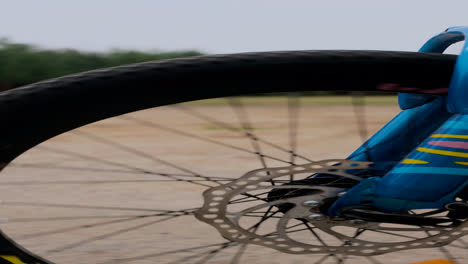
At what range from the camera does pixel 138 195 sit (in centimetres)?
302

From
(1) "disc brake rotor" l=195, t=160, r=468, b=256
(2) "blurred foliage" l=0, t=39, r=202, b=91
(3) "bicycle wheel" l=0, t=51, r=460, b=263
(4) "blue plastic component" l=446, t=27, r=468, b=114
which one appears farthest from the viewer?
(2) "blurred foliage" l=0, t=39, r=202, b=91

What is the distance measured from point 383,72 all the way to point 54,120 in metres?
0.76

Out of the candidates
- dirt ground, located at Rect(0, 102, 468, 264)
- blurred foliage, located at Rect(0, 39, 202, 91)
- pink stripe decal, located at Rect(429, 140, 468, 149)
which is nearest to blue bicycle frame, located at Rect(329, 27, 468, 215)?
pink stripe decal, located at Rect(429, 140, 468, 149)

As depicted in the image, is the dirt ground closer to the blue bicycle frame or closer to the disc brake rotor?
the disc brake rotor

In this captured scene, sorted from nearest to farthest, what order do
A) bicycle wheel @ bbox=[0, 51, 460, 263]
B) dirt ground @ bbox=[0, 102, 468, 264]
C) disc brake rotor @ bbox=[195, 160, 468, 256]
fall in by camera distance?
1. bicycle wheel @ bbox=[0, 51, 460, 263]
2. disc brake rotor @ bbox=[195, 160, 468, 256]
3. dirt ground @ bbox=[0, 102, 468, 264]

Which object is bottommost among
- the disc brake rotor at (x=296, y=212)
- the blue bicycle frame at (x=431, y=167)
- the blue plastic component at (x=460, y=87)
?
the disc brake rotor at (x=296, y=212)

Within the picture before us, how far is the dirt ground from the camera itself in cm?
204

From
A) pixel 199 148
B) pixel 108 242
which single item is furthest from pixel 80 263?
pixel 199 148

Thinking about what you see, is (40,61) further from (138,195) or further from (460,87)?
(460,87)

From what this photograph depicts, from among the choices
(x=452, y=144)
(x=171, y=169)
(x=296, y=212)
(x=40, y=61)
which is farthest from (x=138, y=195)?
(x=40, y=61)

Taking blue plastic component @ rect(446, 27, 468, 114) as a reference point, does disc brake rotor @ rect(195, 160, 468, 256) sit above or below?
below

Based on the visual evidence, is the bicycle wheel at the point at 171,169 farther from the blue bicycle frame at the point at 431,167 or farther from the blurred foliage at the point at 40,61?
the blurred foliage at the point at 40,61

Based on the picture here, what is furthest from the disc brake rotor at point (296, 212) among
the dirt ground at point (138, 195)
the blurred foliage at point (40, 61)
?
the blurred foliage at point (40, 61)

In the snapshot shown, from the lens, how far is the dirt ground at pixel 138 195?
2.04m
